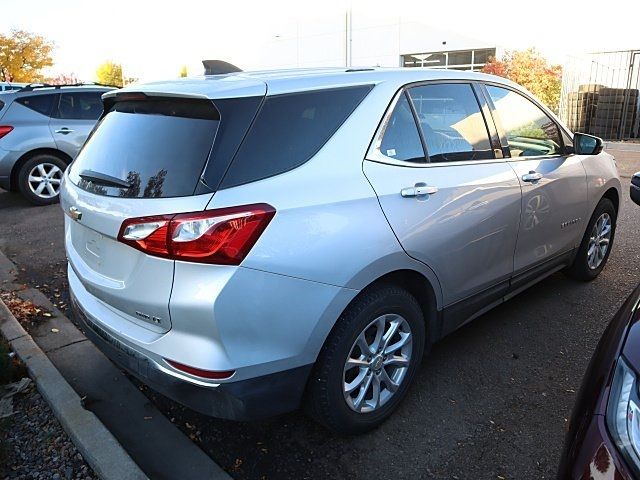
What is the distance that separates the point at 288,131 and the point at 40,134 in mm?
6904

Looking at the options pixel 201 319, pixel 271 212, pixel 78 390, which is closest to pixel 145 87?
pixel 271 212

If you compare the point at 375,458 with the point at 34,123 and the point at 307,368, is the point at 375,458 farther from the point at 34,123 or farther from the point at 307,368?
the point at 34,123

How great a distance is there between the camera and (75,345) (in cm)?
351

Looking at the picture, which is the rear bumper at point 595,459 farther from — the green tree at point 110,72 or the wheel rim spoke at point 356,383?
the green tree at point 110,72

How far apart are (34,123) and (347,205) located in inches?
284

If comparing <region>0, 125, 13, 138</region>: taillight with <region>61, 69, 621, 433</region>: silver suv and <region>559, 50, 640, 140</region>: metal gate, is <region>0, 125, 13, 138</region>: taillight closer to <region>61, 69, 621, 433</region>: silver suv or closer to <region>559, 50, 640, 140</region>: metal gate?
<region>61, 69, 621, 433</region>: silver suv

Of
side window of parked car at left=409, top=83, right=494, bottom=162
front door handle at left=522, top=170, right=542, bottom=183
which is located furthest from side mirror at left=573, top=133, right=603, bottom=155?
side window of parked car at left=409, top=83, right=494, bottom=162

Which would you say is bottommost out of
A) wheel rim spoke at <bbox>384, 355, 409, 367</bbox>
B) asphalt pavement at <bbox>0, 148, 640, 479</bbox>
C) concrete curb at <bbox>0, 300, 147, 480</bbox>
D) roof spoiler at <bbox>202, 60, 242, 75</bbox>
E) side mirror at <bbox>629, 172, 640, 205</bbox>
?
asphalt pavement at <bbox>0, 148, 640, 479</bbox>

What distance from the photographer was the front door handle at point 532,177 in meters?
3.37

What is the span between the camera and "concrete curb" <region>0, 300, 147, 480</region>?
232 cm

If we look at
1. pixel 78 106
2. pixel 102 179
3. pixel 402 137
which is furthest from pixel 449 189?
pixel 78 106

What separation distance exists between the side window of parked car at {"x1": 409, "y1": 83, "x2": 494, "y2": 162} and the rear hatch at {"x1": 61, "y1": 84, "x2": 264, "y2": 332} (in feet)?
3.45

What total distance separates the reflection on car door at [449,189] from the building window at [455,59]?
24.4 metres

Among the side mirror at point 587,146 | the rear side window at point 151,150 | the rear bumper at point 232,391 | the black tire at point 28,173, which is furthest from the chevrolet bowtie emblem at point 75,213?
the black tire at point 28,173
